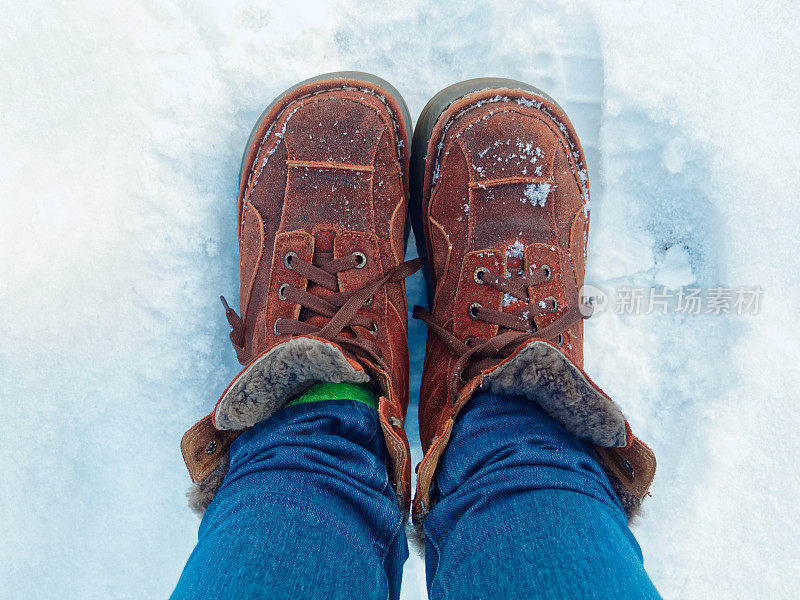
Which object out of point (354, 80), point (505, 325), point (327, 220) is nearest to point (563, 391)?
point (505, 325)

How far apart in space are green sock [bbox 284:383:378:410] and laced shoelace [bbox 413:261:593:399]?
6.7 inches

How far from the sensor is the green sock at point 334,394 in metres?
0.86

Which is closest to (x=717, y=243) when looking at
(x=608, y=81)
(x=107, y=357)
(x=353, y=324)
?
(x=608, y=81)

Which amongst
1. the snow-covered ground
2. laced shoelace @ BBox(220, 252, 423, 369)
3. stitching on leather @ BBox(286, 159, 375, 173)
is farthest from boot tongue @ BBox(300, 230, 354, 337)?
the snow-covered ground

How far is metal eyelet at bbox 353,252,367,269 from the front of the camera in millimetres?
1097

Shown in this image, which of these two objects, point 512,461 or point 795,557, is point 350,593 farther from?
point 795,557

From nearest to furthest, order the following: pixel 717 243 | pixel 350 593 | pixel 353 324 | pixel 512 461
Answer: pixel 350 593 < pixel 512 461 < pixel 353 324 < pixel 717 243

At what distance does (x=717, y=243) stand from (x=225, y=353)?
3.89ft

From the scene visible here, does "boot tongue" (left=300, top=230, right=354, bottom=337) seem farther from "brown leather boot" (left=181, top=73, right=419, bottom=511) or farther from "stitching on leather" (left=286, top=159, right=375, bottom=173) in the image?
"stitching on leather" (left=286, top=159, right=375, bottom=173)

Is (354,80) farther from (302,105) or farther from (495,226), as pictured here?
(495,226)

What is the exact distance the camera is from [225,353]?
3.99 feet

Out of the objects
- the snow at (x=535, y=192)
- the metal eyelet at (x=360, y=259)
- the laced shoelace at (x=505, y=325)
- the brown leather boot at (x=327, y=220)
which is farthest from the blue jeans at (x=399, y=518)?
the snow at (x=535, y=192)

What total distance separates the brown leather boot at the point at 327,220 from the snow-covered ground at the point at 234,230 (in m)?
0.11

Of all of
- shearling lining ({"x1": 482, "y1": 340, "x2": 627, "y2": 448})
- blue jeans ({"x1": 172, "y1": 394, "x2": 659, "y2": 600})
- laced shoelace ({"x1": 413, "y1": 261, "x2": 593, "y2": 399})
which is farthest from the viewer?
laced shoelace ({"x1": 413, "y1": 261, "x2": 593, "y2": 399})
